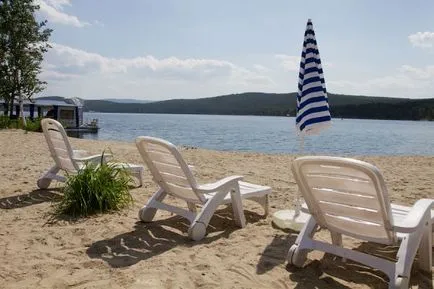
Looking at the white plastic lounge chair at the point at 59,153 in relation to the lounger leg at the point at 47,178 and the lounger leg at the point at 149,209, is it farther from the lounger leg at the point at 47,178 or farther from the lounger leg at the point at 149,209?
the lounger leg at the point at 149,209

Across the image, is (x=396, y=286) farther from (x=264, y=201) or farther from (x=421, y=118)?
(x=421, y=118)

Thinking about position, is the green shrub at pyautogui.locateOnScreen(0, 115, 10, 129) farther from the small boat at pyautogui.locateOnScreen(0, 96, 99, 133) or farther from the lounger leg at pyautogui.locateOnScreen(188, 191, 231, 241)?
the lounger leg at pyautogui.locateOnScreen(188, 191, 231, 241)

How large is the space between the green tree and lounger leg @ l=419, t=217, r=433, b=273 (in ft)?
75.9

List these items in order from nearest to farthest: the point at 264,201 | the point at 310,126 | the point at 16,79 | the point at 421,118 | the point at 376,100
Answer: the point at 310,126, the point at 264,201, the point at 16,79, the point at 421,118, the point at 376,100

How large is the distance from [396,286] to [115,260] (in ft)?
6.69

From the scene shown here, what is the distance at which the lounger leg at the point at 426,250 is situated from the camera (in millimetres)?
3202

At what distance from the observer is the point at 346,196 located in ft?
10.0

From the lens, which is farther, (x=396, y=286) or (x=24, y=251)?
(x=24, y=251)

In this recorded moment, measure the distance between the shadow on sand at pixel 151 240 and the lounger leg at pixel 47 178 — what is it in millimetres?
2015

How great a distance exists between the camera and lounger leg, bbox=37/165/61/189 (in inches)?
235

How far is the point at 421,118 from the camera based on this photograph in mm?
88875

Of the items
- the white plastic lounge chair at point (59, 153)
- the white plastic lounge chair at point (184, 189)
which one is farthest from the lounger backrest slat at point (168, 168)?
the white plastic lounge chair at point (59, 153)

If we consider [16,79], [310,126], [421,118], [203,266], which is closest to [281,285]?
[203,266]

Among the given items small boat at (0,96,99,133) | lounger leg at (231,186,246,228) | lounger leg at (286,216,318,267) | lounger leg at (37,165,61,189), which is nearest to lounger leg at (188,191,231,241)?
lounger leg at (231,186,246,228)
